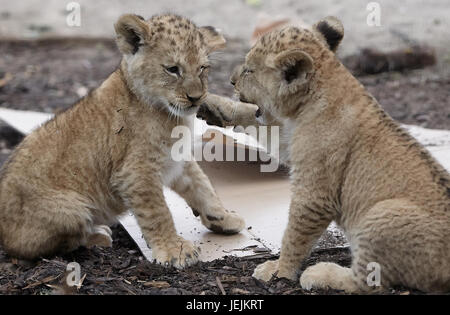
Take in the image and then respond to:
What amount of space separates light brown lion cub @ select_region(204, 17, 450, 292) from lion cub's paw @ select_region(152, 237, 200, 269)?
654mm

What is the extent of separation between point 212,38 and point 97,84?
6020 mm

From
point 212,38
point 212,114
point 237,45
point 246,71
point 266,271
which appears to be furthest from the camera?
point 237,45

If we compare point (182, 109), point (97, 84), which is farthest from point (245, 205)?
point (97, 84)

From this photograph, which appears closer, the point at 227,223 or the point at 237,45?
the point at 227,223

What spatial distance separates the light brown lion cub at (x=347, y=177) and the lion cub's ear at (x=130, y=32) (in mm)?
908

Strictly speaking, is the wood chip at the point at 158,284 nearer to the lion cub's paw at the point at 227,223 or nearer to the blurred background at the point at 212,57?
the blurred background at the point at 212,57

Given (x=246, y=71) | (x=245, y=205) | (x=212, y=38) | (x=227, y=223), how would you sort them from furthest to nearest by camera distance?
(x=245, y=205)
(x=227, y=223)
(x=212, y=38)
(x=246, y=71)

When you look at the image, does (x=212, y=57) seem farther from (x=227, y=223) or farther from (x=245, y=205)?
(x=245, y=205)

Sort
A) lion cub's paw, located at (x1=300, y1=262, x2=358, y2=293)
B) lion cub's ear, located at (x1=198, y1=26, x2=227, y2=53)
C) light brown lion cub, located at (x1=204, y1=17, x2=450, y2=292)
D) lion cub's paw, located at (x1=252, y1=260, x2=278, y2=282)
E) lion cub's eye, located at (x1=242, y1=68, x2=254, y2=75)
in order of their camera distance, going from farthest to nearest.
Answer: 1. lion cub's ear, located at (x1=198, y1=26, x2=227, y2=53)
2. lion cub's eye, located at (x1=242, y1=68, x2=254, y2=75)
3. lion cub's paw, located at (x1=252, y1=260, x2=278, y2=282)
4. lion cub's paw, located at (x1=300, y1=262, x2=358, y2=293)
5. light brown lion cub, located at (x1=204, y1=17, x2=450, y2=292)

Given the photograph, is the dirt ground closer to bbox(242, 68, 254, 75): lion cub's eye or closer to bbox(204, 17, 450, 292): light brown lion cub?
bbox(204, 17, 450, 292): light brown lion cub

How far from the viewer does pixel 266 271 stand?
523cm

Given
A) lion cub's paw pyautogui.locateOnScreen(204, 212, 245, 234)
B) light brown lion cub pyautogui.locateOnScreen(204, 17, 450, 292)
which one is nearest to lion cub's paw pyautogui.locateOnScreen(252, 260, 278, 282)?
light brown lion cub pyautogui.locateOnScreen(204, 17, 450, 292)

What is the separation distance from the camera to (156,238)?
580cm

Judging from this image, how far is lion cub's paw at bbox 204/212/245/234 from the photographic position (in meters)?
6.35
